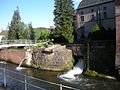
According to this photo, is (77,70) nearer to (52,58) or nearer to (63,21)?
(52,58)

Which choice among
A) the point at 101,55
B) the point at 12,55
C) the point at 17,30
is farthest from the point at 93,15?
the point at 17,30

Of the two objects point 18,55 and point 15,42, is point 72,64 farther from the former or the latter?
point 15,42

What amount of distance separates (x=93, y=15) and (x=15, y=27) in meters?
27.7

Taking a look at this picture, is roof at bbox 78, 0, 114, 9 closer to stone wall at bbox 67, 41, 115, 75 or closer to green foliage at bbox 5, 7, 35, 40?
stone wall at bbox 67, 41, 115, 75

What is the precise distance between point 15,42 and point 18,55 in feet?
41.2

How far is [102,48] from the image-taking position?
2350 cm

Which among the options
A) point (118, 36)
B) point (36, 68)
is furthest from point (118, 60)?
point (36, 68)

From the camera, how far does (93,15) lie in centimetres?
4053

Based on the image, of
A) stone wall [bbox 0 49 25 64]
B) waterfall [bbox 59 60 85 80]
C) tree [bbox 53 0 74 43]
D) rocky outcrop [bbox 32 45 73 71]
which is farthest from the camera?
tree [bbox 53 0 74 43]

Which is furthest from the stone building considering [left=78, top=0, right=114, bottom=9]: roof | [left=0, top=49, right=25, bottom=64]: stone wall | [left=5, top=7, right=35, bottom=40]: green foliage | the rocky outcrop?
[left=5, top=7, right=35, bottom=40]: green foliage

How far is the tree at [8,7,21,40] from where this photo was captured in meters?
58.9

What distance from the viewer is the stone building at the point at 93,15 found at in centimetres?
3766

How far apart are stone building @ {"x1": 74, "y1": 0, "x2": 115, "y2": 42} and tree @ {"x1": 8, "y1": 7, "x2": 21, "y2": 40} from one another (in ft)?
71.5

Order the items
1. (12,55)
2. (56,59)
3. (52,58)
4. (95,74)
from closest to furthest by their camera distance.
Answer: (95,74) → (56,59) → (52,58) → (12,55)
